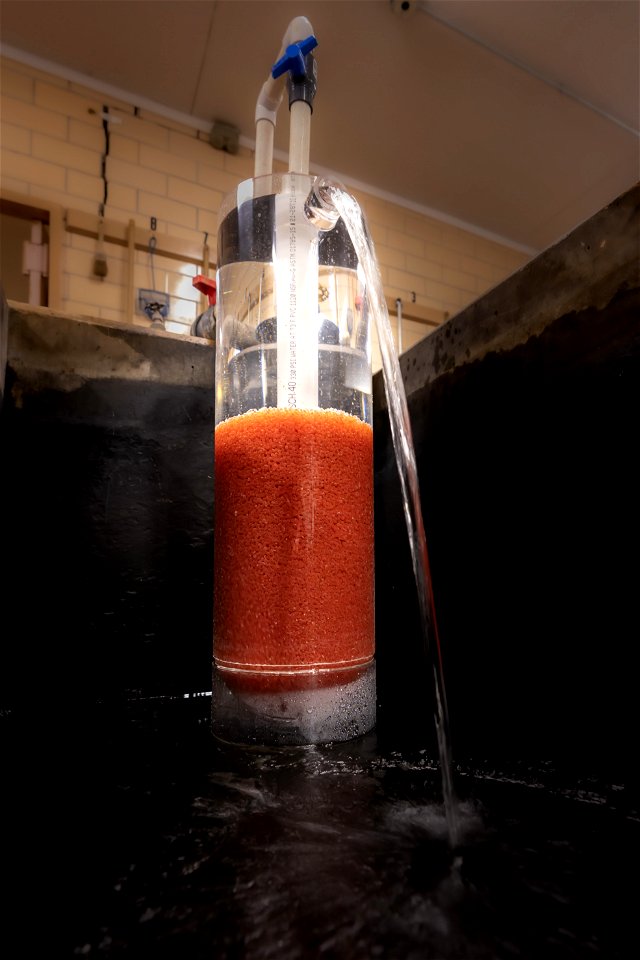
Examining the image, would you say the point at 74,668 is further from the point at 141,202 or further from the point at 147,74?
the point at 147,74

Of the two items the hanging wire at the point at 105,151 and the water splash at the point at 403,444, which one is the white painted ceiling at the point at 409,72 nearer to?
the hanging wire at the point at 105,151

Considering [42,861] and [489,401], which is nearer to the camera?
[42,861]

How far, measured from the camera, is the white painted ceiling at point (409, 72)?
2.21 metres

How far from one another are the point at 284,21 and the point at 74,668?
2.51m

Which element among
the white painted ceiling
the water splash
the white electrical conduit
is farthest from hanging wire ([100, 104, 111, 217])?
the water splash

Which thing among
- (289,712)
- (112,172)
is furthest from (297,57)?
(112,172)

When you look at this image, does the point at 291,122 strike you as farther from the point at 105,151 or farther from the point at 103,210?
the point at 105,151

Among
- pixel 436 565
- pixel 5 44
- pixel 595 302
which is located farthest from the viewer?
pixel 5 44

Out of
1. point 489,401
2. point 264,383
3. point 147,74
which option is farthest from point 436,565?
point 147,74

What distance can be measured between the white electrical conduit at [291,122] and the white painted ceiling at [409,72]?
1705 millimetres

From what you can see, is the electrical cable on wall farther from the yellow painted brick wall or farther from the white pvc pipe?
the white pvc pipe

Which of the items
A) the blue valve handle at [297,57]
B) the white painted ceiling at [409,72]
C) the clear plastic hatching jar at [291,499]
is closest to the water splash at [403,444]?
the clear plastic hatching jar at [291,499]

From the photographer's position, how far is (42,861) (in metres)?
0.42

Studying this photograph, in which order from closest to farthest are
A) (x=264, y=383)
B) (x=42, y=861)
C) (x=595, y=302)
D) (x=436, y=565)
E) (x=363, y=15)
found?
(x=42, y=861), (x=595, y=302), (x=264, y=383), (x=436, y=565), (x=363, y=15)
